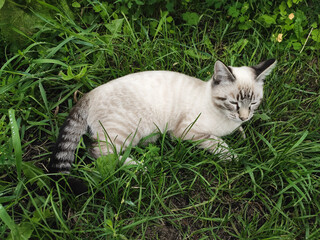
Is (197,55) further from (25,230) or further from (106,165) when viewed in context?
(25,230)

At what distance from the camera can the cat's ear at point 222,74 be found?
A: 2.79m

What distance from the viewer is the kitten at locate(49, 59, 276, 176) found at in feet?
9.40

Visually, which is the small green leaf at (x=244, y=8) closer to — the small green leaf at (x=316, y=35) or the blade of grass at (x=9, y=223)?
the small green leaf at (x=316, y=35)

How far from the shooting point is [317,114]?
3.28 meters

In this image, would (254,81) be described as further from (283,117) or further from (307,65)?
(307,65)

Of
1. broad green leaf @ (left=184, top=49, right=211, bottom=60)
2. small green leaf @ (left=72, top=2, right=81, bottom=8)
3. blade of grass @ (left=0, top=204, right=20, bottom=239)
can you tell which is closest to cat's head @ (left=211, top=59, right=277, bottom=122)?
broad green leaf @ (left=184, top=49, right=211, bottom=60)

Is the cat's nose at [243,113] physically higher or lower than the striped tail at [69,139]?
higher

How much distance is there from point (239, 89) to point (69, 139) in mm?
1610

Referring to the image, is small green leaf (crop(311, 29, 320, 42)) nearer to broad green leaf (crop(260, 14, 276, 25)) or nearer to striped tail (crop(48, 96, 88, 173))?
broad green leaf (crop(260, 14, 276, 25))

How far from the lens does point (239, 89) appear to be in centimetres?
289

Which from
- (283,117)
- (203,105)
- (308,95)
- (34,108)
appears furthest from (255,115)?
(34,108)

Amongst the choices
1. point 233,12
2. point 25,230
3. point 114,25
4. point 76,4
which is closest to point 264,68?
point 233,12

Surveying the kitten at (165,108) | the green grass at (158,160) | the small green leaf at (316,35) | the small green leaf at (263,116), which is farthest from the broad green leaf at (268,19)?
the small green leaf at (263,116)

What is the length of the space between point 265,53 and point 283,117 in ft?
2.92
